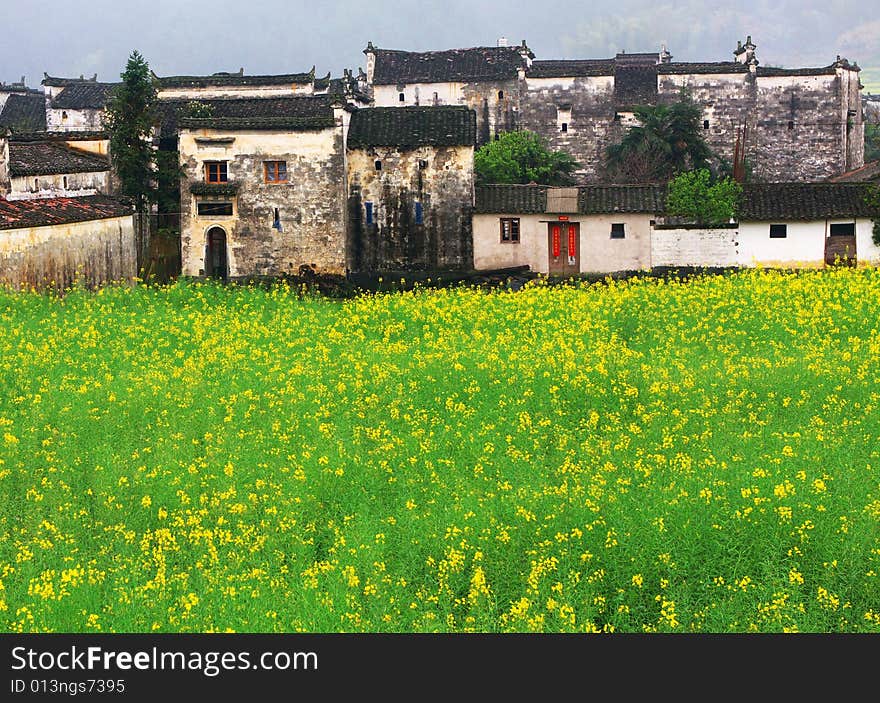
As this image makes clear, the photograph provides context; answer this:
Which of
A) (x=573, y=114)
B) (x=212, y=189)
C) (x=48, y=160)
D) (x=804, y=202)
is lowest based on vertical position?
(x=804, y=202)

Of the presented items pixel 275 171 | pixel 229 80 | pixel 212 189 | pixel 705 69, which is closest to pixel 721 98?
pixel 705 69

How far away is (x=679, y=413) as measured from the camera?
1472 cm

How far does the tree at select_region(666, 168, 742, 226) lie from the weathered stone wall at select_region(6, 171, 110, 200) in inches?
571

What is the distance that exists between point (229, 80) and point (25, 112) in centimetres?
1601

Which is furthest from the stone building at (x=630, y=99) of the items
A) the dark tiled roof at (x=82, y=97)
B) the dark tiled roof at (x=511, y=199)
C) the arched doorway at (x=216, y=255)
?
the arched doorway at (x=216, y=255)

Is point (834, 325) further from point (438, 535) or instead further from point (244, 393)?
point (438, 535)

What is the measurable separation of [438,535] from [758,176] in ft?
149

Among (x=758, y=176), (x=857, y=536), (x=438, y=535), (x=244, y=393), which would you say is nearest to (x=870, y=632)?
(x=857, y=536)

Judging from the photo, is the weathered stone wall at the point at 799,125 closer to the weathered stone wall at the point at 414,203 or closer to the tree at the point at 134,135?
the weathered stone wall at the point at 414,203

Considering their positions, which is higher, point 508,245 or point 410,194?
point 410,194

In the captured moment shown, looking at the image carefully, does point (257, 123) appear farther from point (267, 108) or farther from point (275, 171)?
point (267, 108)

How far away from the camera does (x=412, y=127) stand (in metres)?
34.3

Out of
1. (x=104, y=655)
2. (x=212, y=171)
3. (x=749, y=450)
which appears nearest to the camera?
(x=104, y=655)

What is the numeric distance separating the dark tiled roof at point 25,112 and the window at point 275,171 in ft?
95.7
